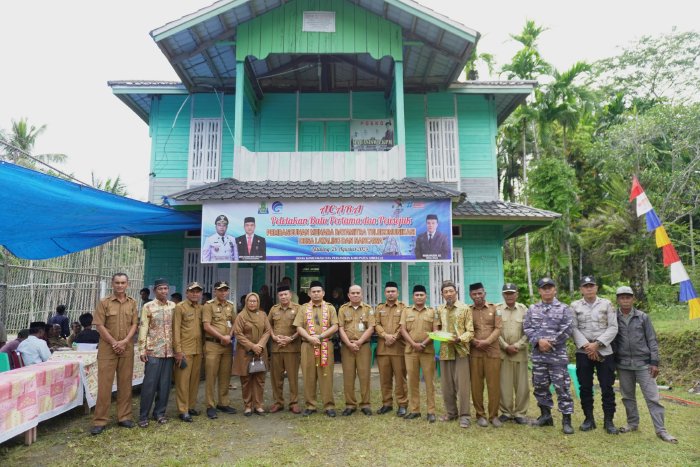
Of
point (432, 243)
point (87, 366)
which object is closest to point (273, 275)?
point (432, 243)

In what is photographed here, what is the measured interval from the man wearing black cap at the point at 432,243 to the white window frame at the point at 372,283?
2.36 metres

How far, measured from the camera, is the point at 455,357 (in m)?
5.77

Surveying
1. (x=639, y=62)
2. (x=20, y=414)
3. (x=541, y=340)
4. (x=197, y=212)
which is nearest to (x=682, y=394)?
(x=541, y=340)

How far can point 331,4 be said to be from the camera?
9164 mm

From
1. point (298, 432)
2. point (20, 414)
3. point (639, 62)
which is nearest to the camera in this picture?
point (20, 414)

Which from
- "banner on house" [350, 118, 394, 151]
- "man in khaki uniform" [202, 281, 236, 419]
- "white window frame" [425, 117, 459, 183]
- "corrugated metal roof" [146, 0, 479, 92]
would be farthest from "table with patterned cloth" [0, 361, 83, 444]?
"white window frame" [425, 117, 459, 183]

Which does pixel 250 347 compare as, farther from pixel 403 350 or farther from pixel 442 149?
pixel 442 149

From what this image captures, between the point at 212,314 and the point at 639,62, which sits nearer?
the point at 212,314

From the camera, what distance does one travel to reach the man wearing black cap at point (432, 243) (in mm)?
7969

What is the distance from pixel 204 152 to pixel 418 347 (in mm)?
7126

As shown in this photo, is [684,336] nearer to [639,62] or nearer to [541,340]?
[541,340]

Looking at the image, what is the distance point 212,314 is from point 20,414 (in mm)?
2175

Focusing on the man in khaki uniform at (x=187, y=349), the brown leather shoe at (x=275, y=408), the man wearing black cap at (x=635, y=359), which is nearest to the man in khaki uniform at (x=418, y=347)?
the brown leather shoe at (x=275, y=408)

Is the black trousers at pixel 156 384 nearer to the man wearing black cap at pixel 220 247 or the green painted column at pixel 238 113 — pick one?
the man wearing black cap at pixel 220 247
